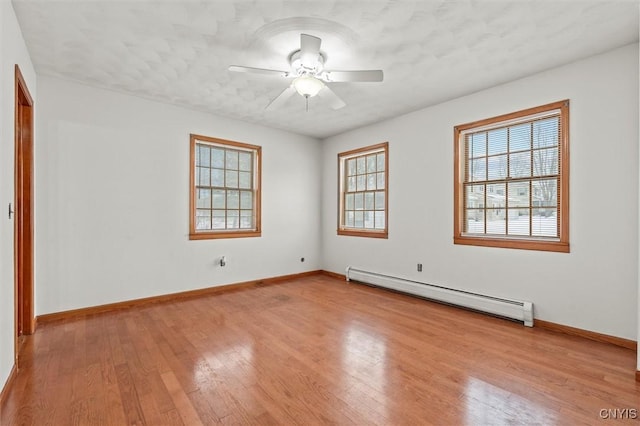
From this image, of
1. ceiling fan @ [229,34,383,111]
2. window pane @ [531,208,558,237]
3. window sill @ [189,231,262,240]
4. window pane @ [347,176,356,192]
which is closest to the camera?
ceiling fan @ [229,34,383,111]

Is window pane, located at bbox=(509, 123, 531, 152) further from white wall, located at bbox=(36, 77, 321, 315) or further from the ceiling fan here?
white wall, located at bbox=(36, 77, 321, 315)

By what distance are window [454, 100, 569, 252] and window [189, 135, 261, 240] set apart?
3.27 m

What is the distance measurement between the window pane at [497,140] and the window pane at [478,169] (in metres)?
0.15

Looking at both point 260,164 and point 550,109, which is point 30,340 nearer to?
point 260,164

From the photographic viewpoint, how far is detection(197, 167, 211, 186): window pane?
4777 millimetres

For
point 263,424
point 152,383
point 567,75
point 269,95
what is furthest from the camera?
point 269,95

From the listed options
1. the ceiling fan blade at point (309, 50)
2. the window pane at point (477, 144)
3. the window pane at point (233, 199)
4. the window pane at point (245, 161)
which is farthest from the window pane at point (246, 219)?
the window pane at point (477, 144)

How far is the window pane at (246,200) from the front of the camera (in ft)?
17.3

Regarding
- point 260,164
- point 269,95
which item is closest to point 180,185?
Result: point 260,164

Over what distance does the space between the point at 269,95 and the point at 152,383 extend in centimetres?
336

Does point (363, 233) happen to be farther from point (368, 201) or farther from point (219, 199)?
point (219, 199)

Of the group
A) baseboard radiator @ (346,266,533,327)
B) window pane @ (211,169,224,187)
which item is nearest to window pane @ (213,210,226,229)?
window pane @ (211,169,224,187)

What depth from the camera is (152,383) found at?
7.26ft

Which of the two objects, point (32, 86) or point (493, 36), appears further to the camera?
point (32, 86)
